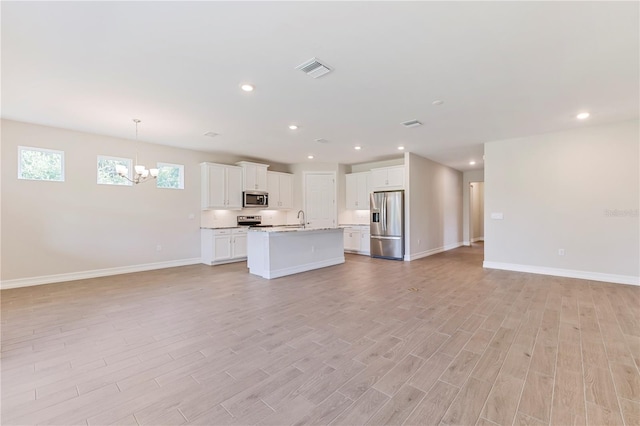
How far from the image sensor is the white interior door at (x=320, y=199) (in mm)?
8594

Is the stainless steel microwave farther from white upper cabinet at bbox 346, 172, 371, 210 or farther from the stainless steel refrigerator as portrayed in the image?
the stainless steel refrigerator

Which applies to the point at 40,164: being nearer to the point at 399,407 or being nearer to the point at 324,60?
the point at 324,60

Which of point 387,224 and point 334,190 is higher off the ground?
point 334,190

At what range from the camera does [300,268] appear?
5664mm

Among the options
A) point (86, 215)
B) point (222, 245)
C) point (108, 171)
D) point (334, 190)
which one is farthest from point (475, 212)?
point (86, 215)

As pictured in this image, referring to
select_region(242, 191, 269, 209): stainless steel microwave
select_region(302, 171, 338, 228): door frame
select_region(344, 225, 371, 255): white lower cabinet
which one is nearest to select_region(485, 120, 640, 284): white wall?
select_region(344, 225, 371, 255): white lower cabinet

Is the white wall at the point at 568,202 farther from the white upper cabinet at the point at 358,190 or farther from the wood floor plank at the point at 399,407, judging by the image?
the wood floor plank at the point at 399,407

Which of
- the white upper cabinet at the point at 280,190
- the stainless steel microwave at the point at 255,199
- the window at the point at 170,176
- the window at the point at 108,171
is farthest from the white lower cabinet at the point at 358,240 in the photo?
the window at the point at 108,171

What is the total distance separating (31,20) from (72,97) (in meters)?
1.75

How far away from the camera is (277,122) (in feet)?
15.3

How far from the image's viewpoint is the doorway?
10.7m

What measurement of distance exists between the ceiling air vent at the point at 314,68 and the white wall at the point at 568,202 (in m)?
4.77

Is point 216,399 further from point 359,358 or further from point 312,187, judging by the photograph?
point 312,187

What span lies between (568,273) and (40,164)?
9.99 metres
